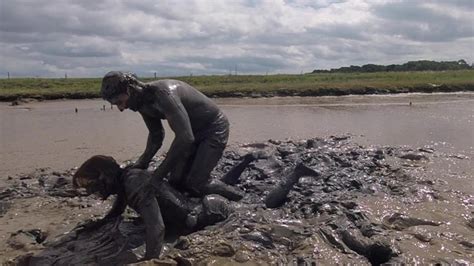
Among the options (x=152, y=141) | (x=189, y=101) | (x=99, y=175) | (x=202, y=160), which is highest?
(x=189, y=101)

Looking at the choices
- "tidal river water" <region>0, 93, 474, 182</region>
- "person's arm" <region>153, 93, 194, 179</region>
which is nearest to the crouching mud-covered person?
"person's arm" <region>153, 93, 194, 179</region>

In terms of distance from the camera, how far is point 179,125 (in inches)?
225

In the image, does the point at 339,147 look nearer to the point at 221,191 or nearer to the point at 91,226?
the point at 221,191

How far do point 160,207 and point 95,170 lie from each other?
2.64ft

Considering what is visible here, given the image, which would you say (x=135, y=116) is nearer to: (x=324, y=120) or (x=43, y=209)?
(x=324, y=120)

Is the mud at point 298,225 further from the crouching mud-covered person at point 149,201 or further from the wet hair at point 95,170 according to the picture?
the wet hair at point 95,170

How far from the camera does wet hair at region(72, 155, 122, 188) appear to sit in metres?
5.97

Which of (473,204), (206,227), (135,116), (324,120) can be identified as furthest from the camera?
(135,116)

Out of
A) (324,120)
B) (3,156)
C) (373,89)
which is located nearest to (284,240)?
(3,156)

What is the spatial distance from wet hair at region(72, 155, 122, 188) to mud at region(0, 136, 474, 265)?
2.04ft

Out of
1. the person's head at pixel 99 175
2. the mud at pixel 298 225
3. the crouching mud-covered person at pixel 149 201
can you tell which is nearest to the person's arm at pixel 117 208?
the crouching mud-covered person at pixel 149 201

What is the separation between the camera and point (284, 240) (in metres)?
5.77

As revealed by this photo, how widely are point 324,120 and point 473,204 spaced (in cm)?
1279

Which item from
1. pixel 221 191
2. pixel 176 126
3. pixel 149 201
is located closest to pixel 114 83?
pixel 176 126
